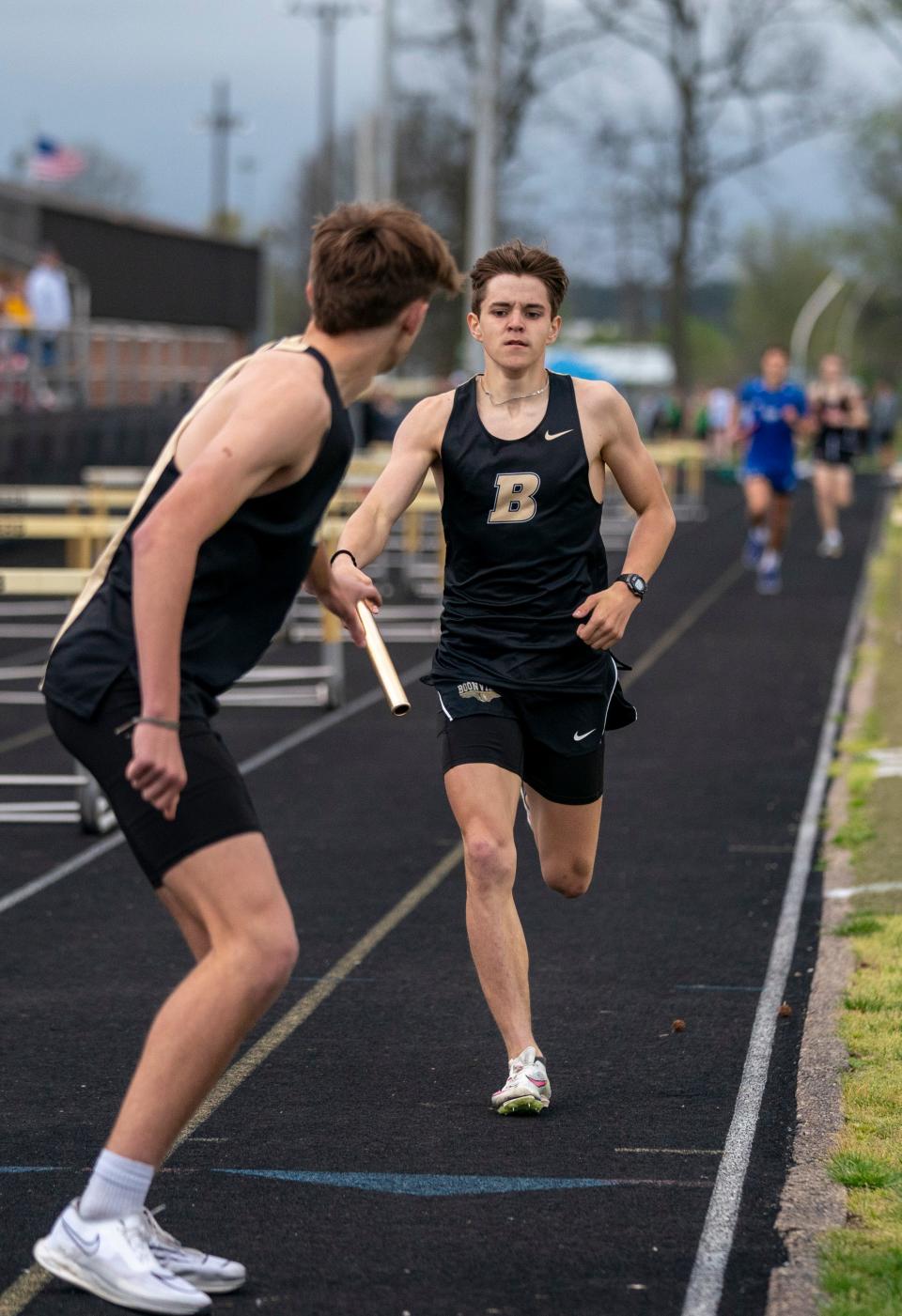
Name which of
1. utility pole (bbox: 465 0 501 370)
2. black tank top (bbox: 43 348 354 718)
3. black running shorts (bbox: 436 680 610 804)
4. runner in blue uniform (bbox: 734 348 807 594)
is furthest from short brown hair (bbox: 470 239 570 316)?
utility pole (bbox: 465 0 501 370)

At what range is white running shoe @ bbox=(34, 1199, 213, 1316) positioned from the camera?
3.75 meters

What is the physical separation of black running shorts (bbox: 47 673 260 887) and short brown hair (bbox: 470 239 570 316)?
1.90 m

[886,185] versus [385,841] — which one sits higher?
[886,185]

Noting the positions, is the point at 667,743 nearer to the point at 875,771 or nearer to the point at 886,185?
the point at 875,771

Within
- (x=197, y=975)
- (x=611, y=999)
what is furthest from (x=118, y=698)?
(x=611, y=999)

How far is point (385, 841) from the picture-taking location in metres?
8.89

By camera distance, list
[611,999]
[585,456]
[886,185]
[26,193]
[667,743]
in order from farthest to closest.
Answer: [886,185], [26,193], [667,743], [611,999], [585,456]

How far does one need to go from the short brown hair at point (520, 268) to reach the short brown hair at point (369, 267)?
138 centimetres

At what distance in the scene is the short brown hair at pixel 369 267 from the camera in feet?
12.6

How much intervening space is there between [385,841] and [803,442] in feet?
195

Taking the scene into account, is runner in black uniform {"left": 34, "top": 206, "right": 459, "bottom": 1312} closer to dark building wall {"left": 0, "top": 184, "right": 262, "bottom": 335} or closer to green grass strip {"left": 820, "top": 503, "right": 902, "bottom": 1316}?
green grass strip {"left": 820, "top": 503, "right": 902, "bottom": 1316}

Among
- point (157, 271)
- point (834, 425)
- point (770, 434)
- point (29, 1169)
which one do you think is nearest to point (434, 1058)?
point (29, 1169)

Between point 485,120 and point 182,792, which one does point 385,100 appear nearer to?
point 485,120

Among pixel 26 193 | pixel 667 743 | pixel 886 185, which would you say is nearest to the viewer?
pixel 667 743
